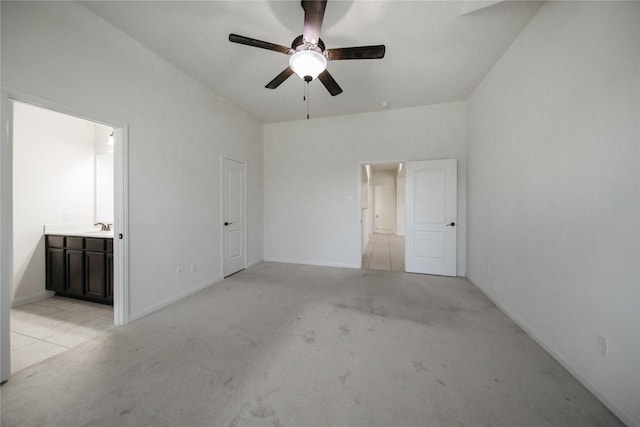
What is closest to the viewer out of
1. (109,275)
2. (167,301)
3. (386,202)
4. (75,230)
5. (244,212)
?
(109,275)

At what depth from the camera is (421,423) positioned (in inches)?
51.2

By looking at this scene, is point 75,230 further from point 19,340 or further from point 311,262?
point 311,262

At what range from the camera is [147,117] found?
100.0 inches

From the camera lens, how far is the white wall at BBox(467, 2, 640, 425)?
1.33m

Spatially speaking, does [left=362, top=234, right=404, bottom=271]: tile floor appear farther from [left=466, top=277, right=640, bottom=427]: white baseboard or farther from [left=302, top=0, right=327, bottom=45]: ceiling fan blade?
[left=302, top=0, right=327, bottom=45]: ceiling fan blade

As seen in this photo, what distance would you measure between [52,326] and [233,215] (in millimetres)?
2326

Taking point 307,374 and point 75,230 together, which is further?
point 75,230

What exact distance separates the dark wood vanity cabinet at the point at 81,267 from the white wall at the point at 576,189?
427 centimetres

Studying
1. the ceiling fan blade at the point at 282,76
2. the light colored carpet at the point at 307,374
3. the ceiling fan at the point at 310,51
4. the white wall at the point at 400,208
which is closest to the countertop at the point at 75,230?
the light colored carpet at the point at 307,374

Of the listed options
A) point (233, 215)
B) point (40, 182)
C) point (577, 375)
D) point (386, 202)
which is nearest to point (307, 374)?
point (577, 375)

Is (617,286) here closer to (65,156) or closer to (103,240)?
(103,240)

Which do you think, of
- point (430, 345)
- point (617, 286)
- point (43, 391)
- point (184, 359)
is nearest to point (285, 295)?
point (184, 359)

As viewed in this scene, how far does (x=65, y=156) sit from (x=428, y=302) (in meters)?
5.16

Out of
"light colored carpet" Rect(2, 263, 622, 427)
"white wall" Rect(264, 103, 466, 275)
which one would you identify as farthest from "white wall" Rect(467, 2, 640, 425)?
"white wall" Rect(264, 103, 466, 275)
